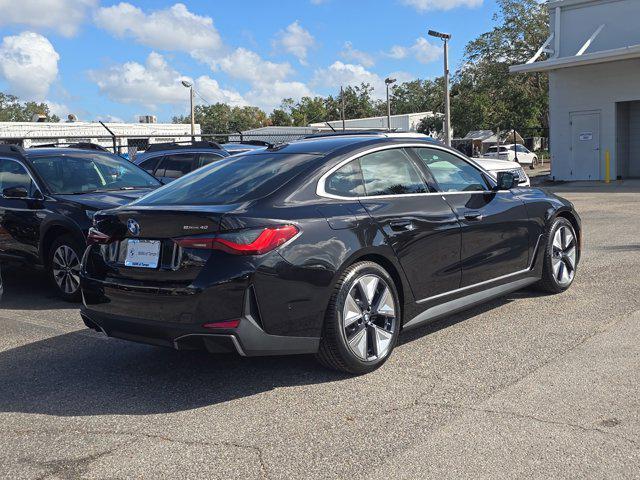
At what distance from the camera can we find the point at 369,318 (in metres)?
4.73

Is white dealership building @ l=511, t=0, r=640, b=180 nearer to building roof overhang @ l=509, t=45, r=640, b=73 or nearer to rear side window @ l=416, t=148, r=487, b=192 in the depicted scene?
building roof overhang @ l=509, t=45, r=640, b=73

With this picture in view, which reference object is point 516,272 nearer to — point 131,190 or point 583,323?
point 583,323

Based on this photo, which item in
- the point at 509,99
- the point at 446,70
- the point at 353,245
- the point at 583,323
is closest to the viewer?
the point at 353,245

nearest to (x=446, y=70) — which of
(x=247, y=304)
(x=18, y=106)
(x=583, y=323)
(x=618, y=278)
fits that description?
(x=618, y=278)

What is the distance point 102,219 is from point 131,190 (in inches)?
137

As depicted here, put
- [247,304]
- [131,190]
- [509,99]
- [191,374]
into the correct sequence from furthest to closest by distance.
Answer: [509,99] → [131,190] → [191,374] → [247,304]

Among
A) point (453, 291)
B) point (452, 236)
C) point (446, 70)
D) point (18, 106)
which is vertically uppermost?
point (18, 106)

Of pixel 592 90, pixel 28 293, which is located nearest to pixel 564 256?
pixel 28 293

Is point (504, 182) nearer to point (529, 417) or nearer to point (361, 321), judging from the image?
point (361, 321)

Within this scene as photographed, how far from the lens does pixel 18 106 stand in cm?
10319

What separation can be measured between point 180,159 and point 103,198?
4.74 meters

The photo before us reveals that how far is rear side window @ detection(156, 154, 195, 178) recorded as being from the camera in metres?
12.2

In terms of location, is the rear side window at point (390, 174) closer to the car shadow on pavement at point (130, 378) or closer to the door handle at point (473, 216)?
the door handle at point (473, 216)

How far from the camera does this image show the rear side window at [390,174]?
5117 millimetres
